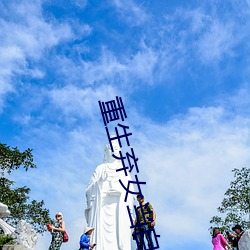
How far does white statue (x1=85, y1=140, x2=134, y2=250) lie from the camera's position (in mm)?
14500

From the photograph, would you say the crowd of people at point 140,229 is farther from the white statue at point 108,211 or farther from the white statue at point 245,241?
the white statue at point 108,211

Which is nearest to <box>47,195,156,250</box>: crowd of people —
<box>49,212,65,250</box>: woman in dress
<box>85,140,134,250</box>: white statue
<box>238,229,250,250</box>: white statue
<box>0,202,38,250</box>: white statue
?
<box>49,212,65,250</box>: woman in dress

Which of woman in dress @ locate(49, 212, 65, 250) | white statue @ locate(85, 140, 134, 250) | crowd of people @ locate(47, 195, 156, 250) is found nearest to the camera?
crowd of people @ locate(47, 195, 156, 250)

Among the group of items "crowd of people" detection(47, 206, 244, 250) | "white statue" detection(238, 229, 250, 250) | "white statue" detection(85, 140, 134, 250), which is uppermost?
"white statue" detection(85, 140, 134, 250)

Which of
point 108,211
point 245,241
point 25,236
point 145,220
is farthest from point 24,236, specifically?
point 108,211

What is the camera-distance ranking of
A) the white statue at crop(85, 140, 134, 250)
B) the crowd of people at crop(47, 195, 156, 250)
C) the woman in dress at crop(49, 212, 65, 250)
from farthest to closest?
the white statue at crop(85, 140, 134, 250) < the woman in dress at crop(49, 212, 65, 250) < the crowd of people at crop(47, 195, 156, 250)

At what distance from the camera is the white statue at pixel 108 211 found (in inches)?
571

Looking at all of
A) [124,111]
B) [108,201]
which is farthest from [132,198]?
[124,111]

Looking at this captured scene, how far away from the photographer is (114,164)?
1602 cm

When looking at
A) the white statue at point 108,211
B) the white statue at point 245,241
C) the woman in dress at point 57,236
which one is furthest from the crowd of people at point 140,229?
the white statue at point 108,211

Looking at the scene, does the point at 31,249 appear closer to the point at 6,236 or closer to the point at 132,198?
the point at 6,236

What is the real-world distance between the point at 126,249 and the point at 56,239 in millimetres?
Result: 5338

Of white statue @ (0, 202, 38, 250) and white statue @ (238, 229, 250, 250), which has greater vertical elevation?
white statue @ (0, 202, 38, 250)

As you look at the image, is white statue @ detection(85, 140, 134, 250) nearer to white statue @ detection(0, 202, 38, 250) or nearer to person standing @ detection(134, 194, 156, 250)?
Result: white statue @ detection(0, 202, 38, 250)
